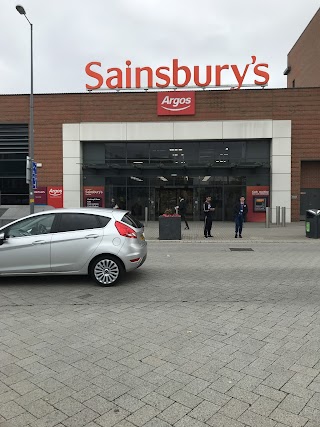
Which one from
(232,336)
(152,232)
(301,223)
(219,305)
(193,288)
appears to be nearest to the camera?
(232,336)

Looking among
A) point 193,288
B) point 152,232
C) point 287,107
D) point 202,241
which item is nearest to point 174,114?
point 287,107

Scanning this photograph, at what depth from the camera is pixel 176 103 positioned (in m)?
24.0

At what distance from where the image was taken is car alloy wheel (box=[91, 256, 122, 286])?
707cm

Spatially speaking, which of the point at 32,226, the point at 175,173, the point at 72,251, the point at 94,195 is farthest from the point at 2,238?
the point at 175,173

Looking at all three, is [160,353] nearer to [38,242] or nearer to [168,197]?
[38,242]

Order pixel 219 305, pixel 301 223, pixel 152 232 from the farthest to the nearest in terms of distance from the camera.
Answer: pixel 301 223
pixel 152 232
pixel 219 305

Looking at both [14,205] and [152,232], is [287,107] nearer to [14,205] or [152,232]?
[152,232]

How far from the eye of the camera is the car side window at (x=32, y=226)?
7.23 metres

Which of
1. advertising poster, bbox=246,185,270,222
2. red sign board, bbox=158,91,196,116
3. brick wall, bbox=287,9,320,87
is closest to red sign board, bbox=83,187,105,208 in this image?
red sign board, bbox=158,91,196,116

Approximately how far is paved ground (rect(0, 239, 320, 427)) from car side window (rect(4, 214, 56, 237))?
1015 mm

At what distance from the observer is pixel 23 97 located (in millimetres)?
24781

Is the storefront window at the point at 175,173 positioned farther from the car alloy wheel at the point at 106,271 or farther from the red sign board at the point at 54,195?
the car alloy wheel at the point at 106,271

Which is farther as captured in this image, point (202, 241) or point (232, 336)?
point (202, 241)

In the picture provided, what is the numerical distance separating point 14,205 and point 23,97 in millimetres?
7107
